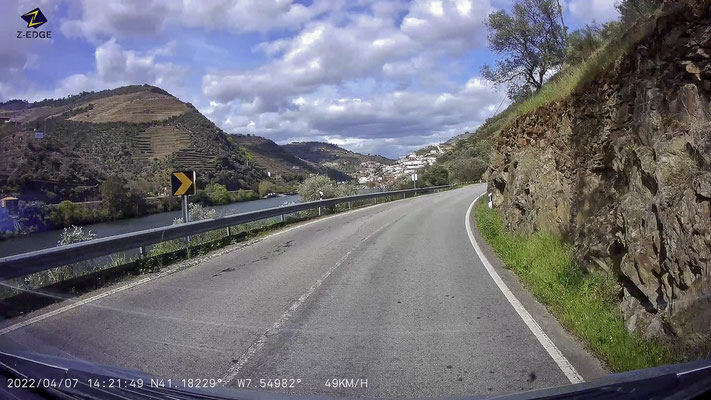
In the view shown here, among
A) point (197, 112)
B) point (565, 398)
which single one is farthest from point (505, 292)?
point (197, 112)

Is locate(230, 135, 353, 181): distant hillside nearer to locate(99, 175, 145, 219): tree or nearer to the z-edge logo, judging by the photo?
locate(99, 175, 145, 219): tree

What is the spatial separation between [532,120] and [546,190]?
485 centimetres

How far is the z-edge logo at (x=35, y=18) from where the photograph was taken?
831 centimetres

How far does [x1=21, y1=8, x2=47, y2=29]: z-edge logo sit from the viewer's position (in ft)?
27.3

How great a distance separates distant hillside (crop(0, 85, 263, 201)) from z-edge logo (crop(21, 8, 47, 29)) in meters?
1.82

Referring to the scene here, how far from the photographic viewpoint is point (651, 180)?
251 inches

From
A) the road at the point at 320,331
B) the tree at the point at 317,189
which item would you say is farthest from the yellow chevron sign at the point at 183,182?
the tree at the point at 317,189

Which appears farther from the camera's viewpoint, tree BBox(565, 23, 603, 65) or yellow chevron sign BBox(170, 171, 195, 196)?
tree BBox(565, 23, 603, 65)

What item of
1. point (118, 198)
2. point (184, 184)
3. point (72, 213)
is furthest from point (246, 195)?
point (72, 213)

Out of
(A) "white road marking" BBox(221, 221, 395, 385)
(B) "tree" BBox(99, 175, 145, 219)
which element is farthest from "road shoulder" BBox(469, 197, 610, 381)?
(B) "tree" BBox(99, 175, 145, 219)

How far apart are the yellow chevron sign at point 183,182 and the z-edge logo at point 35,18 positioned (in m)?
4.88

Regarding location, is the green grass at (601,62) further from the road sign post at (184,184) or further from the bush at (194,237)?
the bush at (194,237)

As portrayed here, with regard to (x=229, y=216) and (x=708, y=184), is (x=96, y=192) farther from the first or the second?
(x=708, y=184)

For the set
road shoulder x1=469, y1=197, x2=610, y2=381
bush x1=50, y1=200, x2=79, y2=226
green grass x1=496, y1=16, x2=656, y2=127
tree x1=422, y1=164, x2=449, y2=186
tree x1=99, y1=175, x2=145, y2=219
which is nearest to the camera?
road shoulder x1=469, y1=197, x2=610, y2=381
